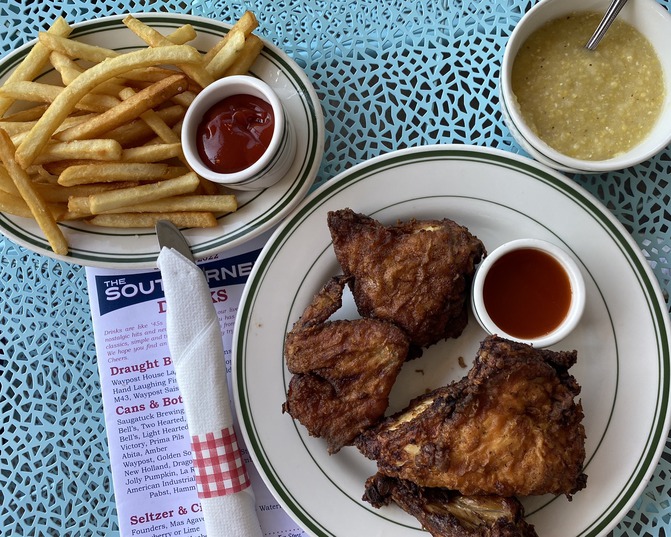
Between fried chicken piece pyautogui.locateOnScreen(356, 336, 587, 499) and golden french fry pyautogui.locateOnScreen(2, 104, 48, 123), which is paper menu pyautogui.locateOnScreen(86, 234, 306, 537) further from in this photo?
fried chicken piece pyautogui.locateOnScreen(356, 336, 587, 499)

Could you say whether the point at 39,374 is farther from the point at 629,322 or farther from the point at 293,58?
the point at 629,322

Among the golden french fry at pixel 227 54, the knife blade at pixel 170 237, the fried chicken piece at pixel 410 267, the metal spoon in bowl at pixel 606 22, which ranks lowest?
the fried chicken piece at pixel 410 267

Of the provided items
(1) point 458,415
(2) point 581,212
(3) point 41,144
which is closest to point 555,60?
(2) point 581,212

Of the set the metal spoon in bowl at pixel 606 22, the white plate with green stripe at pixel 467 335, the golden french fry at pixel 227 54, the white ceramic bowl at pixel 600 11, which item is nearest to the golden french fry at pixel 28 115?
the golden french fry at pixel 227 54

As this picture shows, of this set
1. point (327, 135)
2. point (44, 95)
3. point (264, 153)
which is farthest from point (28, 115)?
point (327, 135)

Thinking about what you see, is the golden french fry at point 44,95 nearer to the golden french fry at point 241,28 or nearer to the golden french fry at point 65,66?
the golden french fry at point 65,66

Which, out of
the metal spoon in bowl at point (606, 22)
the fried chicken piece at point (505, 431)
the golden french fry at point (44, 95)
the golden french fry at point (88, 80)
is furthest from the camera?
the golden french fry at point (44, 95)

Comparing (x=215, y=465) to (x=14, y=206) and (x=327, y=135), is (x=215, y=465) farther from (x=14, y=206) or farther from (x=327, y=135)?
(x=327, y=135)
